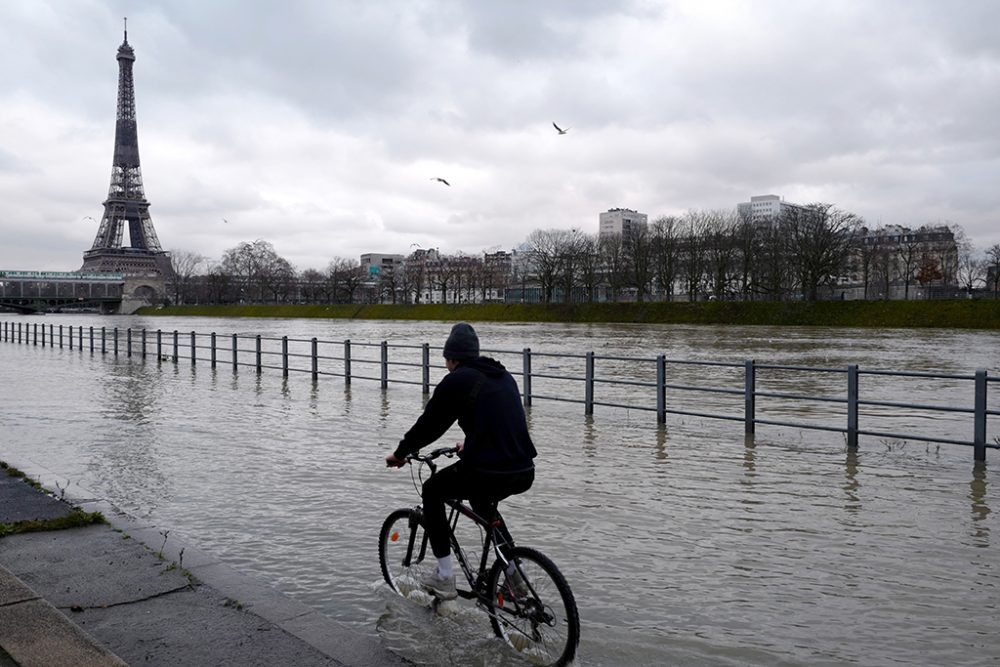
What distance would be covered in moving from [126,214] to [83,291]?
16.9 meters

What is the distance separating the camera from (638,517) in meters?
7.97

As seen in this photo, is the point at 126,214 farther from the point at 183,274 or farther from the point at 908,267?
the point at 908,267

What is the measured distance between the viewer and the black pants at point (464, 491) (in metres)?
4.72

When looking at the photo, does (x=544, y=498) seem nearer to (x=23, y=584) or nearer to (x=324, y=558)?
(x=324, y=558)

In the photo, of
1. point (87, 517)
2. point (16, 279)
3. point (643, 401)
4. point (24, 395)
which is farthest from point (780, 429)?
point (16, 279)

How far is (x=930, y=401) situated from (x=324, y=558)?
15207mm

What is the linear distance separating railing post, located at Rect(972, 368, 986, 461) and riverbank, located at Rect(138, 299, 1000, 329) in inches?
2248

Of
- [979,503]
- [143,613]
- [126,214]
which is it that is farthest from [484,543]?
[126,214]

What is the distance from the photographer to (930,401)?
1808 cm

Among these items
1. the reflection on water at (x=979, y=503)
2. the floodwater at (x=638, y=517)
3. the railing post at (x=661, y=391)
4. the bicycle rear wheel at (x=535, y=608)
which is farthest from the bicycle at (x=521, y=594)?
the railing post at (x=661, y=391)

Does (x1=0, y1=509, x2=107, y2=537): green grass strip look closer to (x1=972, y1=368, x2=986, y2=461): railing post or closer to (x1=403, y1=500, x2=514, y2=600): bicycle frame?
(x1=403, y1=500, x2=514, y2=600): bicycle frame

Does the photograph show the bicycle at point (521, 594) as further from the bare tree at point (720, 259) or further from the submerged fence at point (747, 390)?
the bare tree at point (720, 259)

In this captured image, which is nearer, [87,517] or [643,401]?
[87,517]

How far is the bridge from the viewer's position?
498ft
